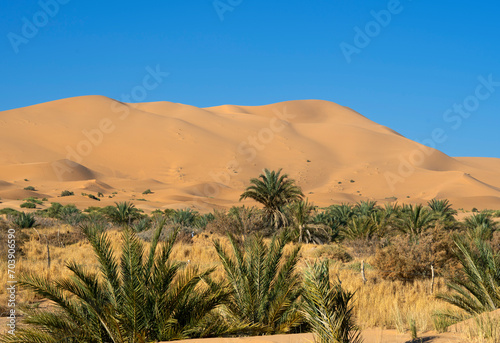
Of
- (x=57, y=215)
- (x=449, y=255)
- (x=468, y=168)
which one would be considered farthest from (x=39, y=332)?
(x=468, y=168)

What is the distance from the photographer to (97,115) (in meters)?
94.1

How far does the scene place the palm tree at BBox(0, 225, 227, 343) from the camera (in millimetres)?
5336

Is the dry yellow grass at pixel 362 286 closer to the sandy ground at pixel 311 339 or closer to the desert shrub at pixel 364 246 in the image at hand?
the sandy ground at pixel 311 339

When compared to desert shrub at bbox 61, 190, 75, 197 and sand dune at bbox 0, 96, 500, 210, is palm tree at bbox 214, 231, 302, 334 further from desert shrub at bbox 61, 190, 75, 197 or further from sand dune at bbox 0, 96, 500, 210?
desert shrub at bbox 61, 190, 75, 197

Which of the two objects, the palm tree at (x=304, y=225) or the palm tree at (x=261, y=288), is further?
the palm tree at (x=304, y=225)

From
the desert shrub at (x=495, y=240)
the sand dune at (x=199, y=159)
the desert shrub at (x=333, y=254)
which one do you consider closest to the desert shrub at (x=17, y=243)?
the desert shrub at (x=333, y=254)

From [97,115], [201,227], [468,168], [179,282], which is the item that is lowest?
[179,282]

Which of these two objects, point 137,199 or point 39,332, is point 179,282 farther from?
point 137,199

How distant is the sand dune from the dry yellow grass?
3057 centimetres

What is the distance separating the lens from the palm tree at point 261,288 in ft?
21.2

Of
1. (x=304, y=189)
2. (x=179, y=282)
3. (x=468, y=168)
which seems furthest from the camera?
(x=468, y=168)

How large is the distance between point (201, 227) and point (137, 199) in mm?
28097

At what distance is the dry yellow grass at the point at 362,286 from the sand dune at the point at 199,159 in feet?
100

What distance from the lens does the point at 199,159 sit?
261 feet
